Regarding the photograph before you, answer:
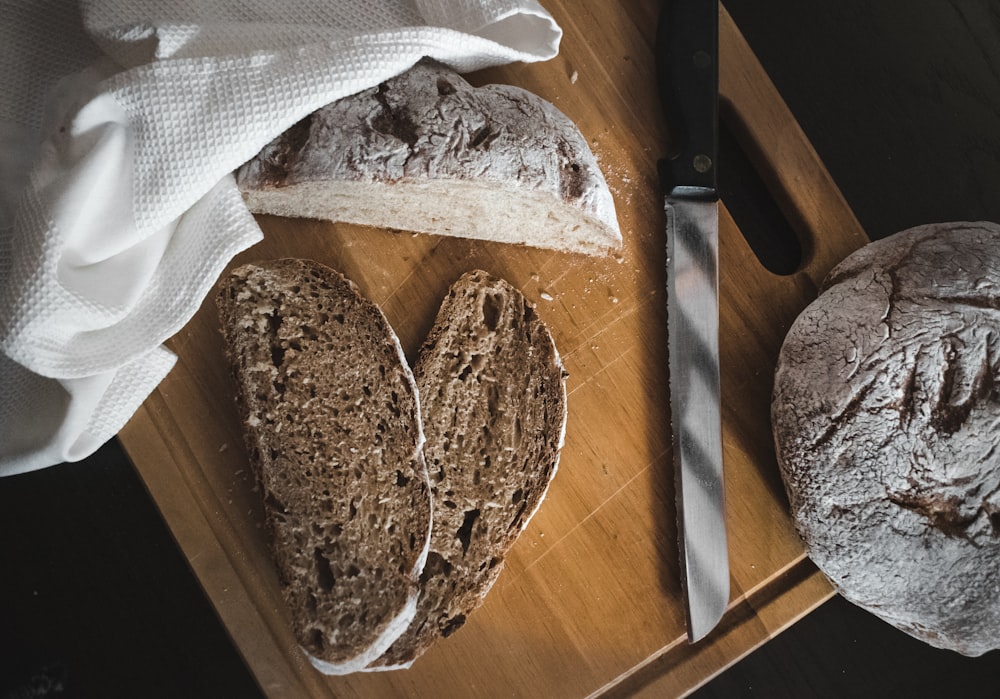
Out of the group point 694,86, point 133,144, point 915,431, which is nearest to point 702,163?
point 694,86

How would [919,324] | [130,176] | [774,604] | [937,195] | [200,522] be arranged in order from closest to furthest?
[130,176]
[919,324]
[200,522]
[774,604]
[937,195]

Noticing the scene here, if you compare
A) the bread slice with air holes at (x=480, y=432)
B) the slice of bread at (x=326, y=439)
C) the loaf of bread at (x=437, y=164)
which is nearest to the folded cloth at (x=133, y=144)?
the loaf of bread at (x=437, y=164)

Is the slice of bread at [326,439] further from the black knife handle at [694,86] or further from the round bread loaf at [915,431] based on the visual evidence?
the round bread loaf at [915,431]

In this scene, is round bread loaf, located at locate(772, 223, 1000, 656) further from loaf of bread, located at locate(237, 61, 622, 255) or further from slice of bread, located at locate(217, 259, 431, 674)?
slice of bread, located at locate(217, 259, 431, 674)

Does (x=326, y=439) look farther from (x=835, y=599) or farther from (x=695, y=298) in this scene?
(x=835, y=599)

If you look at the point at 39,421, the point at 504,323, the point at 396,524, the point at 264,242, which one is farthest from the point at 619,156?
the point at 39,421

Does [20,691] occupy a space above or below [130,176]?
below

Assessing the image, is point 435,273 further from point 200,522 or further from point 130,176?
point 200,522
